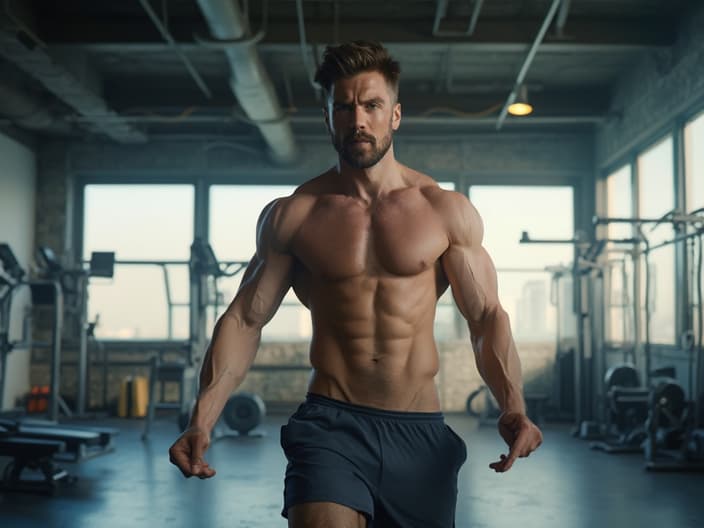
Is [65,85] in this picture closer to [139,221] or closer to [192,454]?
[139,221]

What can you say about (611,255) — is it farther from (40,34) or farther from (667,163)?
(40,34)

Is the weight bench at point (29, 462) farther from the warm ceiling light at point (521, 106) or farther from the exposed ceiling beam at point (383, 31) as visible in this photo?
the warm ceiling light at point (521, 106)

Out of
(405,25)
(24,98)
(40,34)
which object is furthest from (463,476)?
(24,98)

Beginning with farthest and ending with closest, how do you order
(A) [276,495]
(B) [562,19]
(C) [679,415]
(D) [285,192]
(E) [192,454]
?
(D) [285,192] < (B) [562,19] < (C) [679,415] < (A) [276,495] < (E) [192,454]

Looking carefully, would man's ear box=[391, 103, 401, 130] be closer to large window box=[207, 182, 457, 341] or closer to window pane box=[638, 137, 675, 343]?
window pane box=[638, 137, 675, 343]

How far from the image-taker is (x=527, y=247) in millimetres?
8180

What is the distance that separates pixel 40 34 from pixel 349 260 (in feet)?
15.2

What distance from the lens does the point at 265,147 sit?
27.6 ft

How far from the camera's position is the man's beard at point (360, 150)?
160cm

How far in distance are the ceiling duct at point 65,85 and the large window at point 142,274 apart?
2.59 ft

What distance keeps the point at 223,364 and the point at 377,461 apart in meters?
0.35

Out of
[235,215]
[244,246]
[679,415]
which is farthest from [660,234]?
[235,215]

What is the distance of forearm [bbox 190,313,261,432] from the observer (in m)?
1.55

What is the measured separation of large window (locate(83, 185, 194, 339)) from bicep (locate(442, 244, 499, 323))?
687 centimetres
